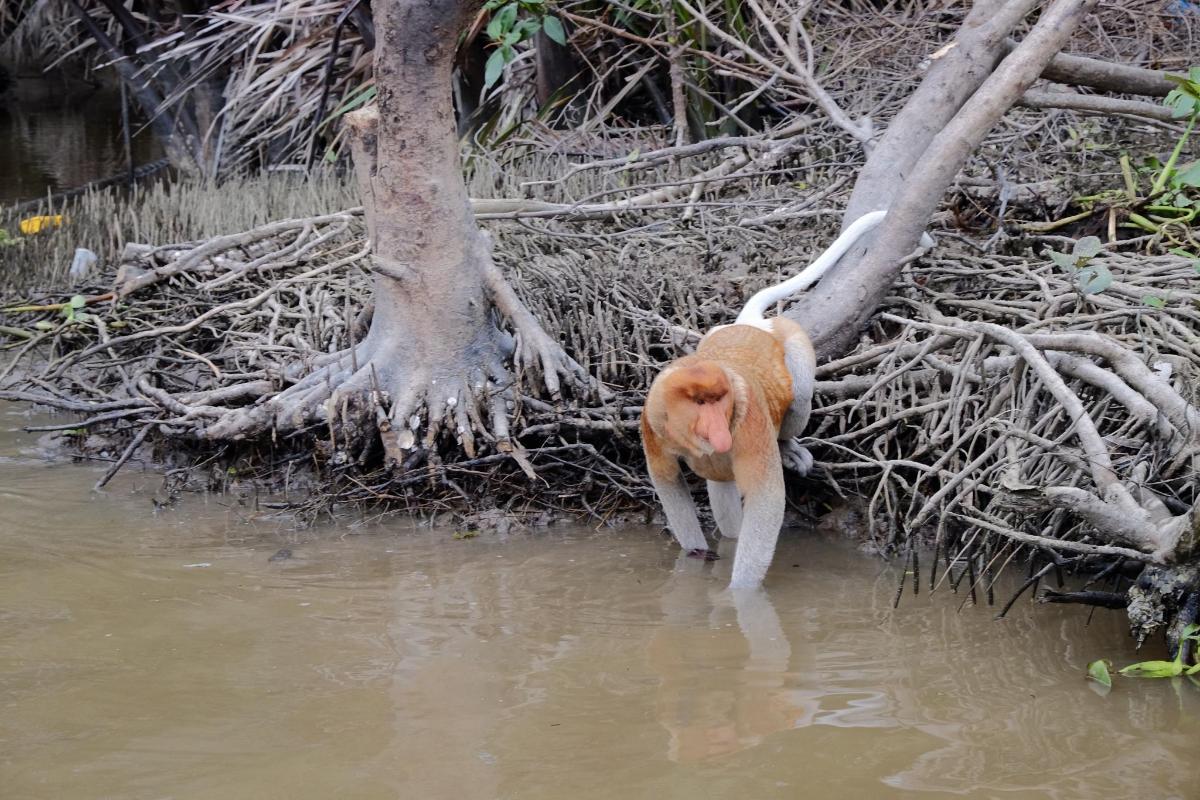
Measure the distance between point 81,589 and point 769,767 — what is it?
255 centimetres

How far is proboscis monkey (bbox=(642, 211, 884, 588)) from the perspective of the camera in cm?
382

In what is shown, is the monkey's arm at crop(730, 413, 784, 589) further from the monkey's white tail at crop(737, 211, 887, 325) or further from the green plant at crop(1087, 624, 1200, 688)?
the green plant at crop(1087, 624, 1200, 688)

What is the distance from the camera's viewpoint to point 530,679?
361 centimetres

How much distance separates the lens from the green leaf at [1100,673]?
3504 millimetres

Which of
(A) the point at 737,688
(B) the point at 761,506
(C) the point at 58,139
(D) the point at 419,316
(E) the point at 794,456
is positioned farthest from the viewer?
(C) the point at 58,139

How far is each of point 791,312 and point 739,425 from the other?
4.51ft

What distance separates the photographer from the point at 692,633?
3.99m

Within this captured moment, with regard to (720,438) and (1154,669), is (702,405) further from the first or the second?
(1154,669)

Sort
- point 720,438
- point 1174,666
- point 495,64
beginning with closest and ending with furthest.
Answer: point 1174,666
point 720,438
point 495,64

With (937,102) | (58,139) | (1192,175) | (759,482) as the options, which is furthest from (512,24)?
(58,139)

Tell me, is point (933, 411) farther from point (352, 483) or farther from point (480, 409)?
point (352, 483)

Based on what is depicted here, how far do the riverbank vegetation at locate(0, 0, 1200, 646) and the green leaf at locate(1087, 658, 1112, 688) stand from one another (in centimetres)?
19

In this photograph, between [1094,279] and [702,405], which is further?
[1094,279]

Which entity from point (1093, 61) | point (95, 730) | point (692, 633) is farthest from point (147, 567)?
point (1093, 61)
